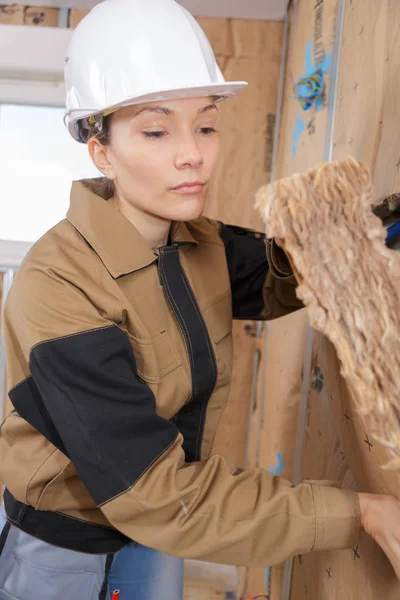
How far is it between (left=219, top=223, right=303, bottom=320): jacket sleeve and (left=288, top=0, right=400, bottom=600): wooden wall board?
13 centimetres

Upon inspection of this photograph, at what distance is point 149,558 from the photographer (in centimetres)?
121

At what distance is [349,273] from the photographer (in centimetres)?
60

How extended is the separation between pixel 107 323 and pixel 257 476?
1.04 feet

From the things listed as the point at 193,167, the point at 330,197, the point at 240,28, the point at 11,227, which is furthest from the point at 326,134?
the point at 11,227

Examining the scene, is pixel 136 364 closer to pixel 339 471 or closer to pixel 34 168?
pixel 339 471

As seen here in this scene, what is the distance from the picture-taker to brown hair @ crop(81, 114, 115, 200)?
1.03m

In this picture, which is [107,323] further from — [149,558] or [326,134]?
[326,134]

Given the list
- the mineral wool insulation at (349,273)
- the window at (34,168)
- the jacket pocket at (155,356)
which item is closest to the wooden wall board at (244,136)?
the window at (34,168)

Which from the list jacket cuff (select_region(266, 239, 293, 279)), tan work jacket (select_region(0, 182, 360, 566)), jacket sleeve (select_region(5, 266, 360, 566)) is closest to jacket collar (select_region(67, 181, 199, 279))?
tan work jacket (select_region(0, 182, 360, 566))

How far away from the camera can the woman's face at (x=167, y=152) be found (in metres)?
0.95

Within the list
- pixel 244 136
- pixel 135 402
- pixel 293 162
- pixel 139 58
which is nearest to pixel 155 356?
pixel 135 402

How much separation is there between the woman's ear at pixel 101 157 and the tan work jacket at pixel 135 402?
2.2 inches

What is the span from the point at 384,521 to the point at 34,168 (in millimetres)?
2198

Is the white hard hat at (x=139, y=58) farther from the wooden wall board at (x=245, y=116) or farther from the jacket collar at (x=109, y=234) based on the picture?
the wooden wall board at (x=245, y=116)
